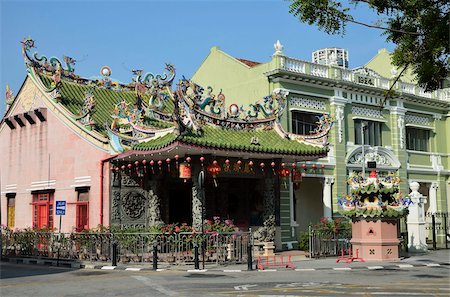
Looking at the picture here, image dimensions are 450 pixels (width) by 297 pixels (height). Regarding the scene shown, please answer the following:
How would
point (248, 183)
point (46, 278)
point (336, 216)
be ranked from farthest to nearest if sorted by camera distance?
1. point (336, 216)
2. point (248, 183)
3. point (46, 278)

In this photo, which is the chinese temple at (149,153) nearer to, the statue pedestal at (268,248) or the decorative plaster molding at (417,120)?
the statue pedestal at (268,248)

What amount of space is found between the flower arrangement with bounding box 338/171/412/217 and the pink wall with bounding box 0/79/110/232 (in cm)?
989

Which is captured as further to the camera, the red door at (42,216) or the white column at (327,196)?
the white column at (327,196)

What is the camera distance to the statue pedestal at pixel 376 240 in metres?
21.0

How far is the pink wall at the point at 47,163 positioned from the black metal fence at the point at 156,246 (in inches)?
71.5

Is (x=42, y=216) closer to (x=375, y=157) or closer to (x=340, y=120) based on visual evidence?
(x=340, y=120)

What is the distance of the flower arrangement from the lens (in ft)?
69.9

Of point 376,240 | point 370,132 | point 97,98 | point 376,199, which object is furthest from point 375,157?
point 97,98

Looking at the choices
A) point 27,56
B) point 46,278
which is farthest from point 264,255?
point 27,56

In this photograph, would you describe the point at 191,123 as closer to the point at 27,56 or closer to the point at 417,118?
the point at 27,56

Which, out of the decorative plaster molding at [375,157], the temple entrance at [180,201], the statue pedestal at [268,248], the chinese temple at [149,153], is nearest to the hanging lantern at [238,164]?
the chinese temple at [149,153]

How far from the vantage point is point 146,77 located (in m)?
28.4

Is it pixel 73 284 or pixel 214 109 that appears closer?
pixel 73 284

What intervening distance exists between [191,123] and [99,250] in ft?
19.0
